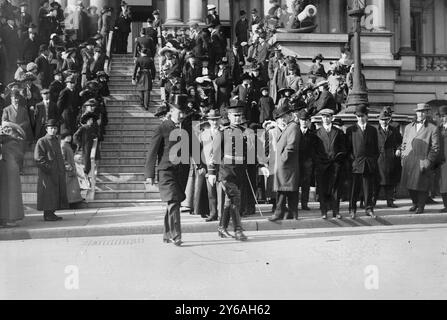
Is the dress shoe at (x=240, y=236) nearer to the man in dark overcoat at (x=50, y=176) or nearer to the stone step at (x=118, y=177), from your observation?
the man in dark overcoat at (x=50, y=176)

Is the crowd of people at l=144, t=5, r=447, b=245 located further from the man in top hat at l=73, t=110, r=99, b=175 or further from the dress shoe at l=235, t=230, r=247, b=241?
the man in top hat at l=73, t=110, r=99, b=175

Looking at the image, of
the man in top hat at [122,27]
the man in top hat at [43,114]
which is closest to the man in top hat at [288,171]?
the man in top hat at [43,114]

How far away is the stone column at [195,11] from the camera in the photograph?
30.1m

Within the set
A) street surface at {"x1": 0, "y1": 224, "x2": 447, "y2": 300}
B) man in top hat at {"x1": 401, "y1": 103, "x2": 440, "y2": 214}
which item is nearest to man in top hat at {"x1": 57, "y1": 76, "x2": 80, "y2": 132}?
street surface at {"x1": 0, "y1": 224, "x2": 447, "y2": 300}

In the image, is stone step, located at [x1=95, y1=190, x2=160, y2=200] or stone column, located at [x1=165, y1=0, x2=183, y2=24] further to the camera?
stone column, located at [x1=165, y1=0, x2=183, y2=24]

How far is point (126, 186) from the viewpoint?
16.3 m

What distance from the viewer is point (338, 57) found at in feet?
78.4

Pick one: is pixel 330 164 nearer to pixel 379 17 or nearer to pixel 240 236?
pixel 240 236

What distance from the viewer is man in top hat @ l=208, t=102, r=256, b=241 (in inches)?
428

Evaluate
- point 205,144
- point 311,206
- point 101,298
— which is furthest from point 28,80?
point 101,298

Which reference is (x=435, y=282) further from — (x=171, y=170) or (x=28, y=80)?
(x=28, y=80)

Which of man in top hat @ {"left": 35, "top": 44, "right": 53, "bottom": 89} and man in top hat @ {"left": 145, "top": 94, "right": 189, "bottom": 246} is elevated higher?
man in top hat @ {"left": 35, "top": 44, "right": 53, "bottom": 89}

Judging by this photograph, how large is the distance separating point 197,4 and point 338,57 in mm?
8877

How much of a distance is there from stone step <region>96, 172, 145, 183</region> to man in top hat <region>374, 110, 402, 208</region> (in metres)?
5.96
